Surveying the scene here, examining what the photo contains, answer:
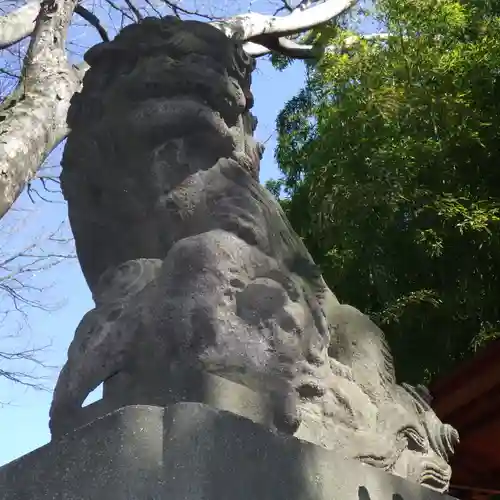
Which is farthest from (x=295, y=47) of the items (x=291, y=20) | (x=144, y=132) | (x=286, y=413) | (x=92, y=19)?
(x=286, y=413)

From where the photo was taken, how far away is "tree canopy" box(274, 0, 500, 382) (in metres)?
4.98

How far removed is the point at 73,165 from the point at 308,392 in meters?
0.94

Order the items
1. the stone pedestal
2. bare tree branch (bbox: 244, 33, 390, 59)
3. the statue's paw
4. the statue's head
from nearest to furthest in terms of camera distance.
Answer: the stone pedestal < the statue's paw < the statue's head < bare tree branch (bbox: 244, 33, 390, 59)

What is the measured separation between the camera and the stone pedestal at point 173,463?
1.21 meters

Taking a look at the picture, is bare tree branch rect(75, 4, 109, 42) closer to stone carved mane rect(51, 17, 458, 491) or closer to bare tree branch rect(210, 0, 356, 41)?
bare tree branch rect(210, 0, 356, 41)

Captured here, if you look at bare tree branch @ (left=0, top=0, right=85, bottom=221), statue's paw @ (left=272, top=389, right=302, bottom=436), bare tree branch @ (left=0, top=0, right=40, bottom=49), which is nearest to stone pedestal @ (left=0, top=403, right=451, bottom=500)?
statue's paw @ (left=272, top=389, right=302, bottom=436)

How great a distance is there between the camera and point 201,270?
1628 mm

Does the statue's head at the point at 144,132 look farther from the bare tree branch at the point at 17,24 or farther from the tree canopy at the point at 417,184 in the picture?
the bare tree branch at the point at 17,24

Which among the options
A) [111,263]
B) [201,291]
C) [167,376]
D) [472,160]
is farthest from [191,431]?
[472,160]

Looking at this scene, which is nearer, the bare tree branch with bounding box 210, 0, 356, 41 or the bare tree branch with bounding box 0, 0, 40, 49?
the bare tree branch with bounding box 0, 0, 40, 49

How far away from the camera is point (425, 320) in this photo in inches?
196

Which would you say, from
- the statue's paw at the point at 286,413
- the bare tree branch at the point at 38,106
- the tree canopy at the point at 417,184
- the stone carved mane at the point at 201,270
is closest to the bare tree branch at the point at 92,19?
the bare tree branch at the point at 38,106

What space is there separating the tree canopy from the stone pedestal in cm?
365

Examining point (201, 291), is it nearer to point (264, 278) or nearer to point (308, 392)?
point (264, 278)
